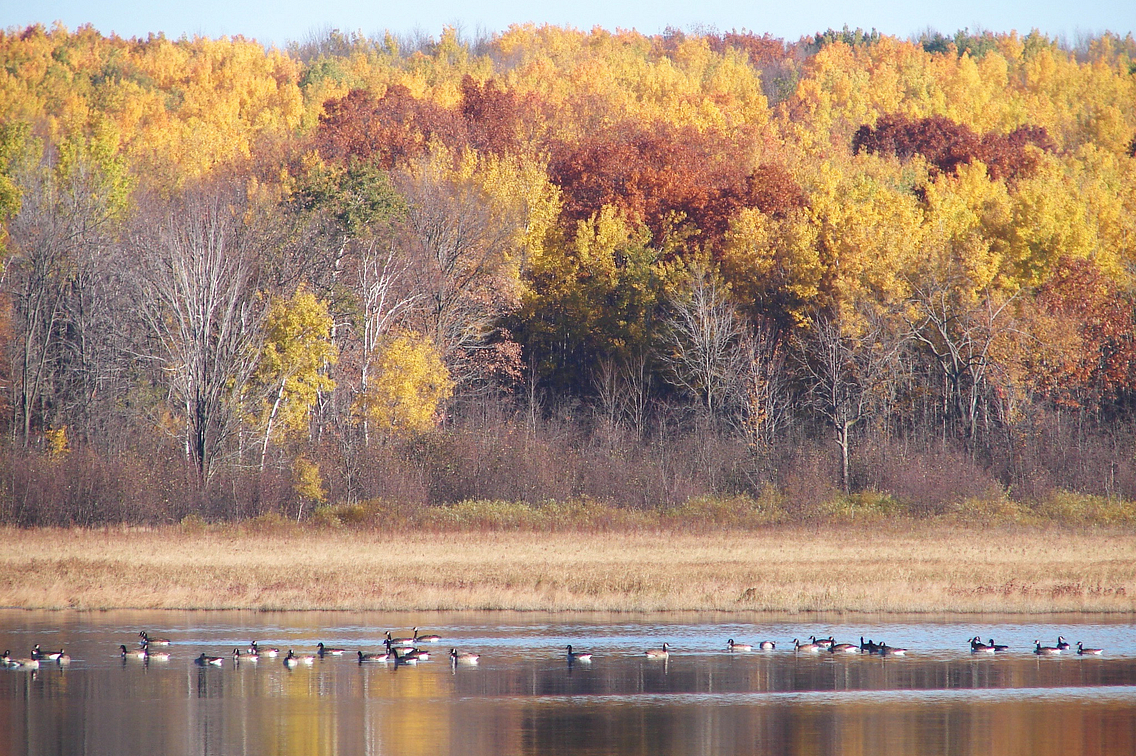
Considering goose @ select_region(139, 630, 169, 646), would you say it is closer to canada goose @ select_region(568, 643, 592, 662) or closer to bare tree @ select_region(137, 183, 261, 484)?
canada goose @ select_region(568, 643, 592, 662)

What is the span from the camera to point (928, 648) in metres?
24.6

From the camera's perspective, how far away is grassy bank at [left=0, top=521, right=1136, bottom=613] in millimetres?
29812

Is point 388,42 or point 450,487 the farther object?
point 388,42

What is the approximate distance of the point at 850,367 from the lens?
2095 inches

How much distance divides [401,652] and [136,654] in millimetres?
4938

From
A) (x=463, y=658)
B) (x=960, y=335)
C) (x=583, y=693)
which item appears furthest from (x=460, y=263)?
(x=583, y=693)

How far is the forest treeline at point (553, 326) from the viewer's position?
4544cm

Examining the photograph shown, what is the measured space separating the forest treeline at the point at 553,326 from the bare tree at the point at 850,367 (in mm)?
220

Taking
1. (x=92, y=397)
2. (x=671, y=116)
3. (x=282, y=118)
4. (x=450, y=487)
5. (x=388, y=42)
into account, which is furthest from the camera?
(x=388, y=42)

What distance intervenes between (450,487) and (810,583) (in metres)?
17.9

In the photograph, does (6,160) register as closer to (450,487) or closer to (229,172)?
(229,172)

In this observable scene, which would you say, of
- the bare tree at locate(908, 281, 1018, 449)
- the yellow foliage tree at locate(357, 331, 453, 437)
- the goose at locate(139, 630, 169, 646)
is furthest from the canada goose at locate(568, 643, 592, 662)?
the bare tree at locate(908, 281, 1018, 449)

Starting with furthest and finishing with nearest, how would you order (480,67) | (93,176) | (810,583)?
(480,67) < (93,176) < (810,583)

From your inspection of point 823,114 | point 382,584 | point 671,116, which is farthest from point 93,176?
point 823,114
